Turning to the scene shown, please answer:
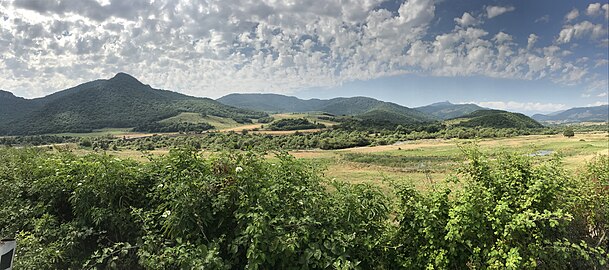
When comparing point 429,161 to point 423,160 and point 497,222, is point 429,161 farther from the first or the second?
point 497,222

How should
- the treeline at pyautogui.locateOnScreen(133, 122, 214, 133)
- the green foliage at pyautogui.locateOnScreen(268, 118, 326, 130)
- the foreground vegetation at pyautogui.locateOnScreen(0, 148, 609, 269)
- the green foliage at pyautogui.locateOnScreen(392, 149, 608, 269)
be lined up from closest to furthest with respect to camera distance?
the foreground vegetation at pyautogui.locateOnScreen(0, 148, 609, 269)
the green foliage at pyautogui.locateOnScreen(392, 149, 608, 269)
the treeline at pyautogui.locateOnScreen(133, 122, 214, 133)
the green foliage at pyautogui.locateOnScreen(268, 118, 326, 130)

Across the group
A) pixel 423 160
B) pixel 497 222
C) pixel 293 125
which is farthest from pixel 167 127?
pixel 497 222

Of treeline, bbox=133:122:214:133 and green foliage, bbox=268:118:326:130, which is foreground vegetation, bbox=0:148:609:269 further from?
treeline, bbox=133:122:214:133

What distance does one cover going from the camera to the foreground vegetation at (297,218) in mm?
3932

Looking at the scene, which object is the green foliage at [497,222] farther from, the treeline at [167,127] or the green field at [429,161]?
the treeline at [167,127]

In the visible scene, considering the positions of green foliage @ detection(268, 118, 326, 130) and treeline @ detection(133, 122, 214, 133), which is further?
green foliage @ detection(268, 118, 326, 130)

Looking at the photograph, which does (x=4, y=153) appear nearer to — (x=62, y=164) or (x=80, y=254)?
(x=62, y=164)

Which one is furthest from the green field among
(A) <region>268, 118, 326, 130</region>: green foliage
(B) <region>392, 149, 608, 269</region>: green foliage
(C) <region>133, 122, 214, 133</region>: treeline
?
(C) <region>133, 122, 214, 133</region>: treeline

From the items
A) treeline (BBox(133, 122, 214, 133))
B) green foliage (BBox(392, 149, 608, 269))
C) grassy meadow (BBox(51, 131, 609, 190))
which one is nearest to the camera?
green foliage (BBox(392, 149, 608, 269))

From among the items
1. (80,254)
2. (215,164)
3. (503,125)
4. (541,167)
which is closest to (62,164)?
(80,254)

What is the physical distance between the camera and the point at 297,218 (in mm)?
4285

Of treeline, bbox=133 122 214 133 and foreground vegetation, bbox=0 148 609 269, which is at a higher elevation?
foreground vegetation, bbox=0 148 609 269

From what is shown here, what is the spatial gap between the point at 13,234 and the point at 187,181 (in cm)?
334

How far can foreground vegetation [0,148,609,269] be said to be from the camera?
3.93 metres
